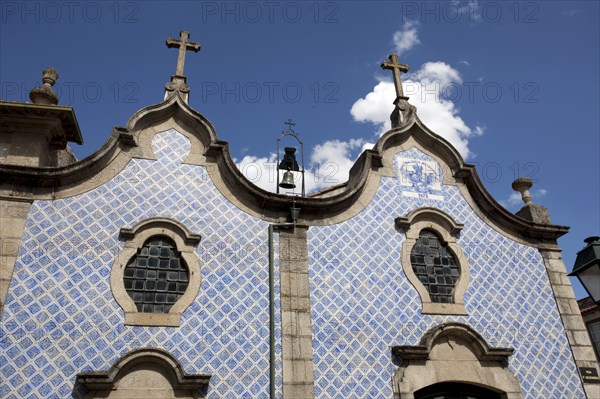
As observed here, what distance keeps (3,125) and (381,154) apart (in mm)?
6965


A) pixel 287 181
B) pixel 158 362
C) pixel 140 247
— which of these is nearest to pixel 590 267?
pixel 287 181

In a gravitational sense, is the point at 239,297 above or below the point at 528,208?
below

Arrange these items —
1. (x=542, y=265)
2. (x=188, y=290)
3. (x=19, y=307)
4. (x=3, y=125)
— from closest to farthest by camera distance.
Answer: (x=19, y=307) < (x=188, y=290) < (x=3, y=125) < (x=542, y=265)

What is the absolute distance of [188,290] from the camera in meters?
8.12

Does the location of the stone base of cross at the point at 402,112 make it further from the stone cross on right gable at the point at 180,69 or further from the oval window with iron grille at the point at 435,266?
the stone cross on right gable at the point at 180,69

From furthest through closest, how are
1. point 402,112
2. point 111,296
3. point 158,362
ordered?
point 402,112 < point 111,296 < point 158,362

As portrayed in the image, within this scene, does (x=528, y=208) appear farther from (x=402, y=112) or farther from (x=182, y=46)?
(x=182, y=46)

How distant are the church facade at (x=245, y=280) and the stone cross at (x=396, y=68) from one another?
1.75 metres

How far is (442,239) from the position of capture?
9.91 m

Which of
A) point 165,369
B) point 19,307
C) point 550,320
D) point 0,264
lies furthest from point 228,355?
point 550,320

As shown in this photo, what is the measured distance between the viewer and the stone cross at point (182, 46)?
1057 centimetres

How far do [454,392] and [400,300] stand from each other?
173 centimetres

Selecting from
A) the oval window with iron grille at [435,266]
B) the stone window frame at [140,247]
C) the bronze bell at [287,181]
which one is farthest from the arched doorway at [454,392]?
the bronze bell at [287,181]

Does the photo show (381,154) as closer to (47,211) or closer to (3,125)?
(47,211)
